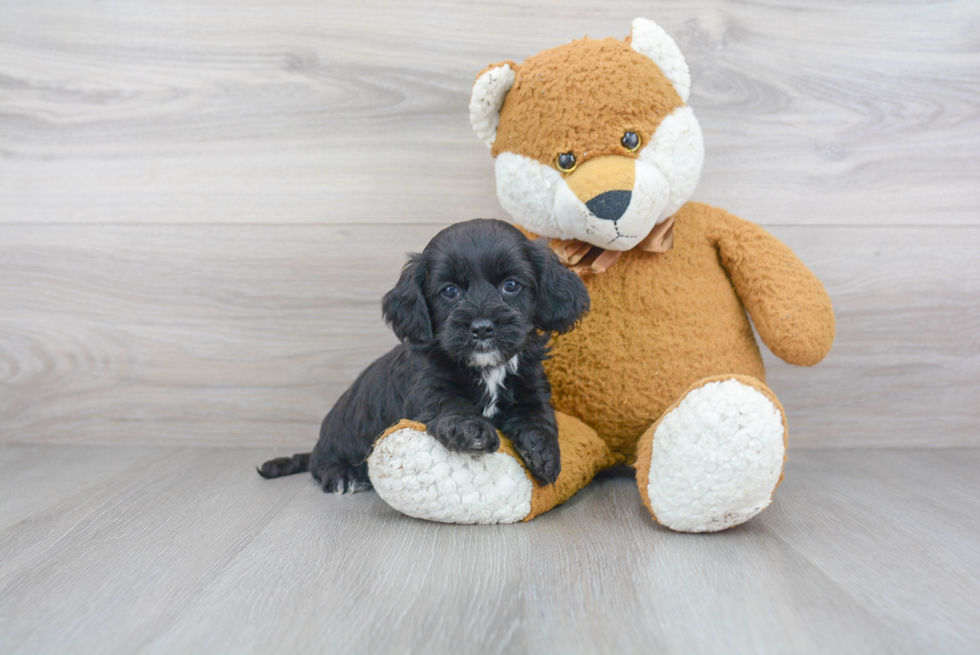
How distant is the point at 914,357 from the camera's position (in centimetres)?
178

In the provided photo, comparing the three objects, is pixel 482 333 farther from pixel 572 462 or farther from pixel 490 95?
pixel 490 95

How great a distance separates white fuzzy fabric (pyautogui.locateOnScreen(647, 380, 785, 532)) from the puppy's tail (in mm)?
886

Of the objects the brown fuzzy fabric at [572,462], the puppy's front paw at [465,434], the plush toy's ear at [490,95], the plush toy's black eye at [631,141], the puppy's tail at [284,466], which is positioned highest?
the plush toy's ear at [490,95]

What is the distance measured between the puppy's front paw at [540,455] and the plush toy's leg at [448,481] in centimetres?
2

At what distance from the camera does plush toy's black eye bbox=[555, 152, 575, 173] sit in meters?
1.29

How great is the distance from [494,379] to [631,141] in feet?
1.65

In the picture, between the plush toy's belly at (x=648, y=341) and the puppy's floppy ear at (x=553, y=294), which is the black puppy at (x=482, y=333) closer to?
the puppy's floppy ear at (x=553, y=294)

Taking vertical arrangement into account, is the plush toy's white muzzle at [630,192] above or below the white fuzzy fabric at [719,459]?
above

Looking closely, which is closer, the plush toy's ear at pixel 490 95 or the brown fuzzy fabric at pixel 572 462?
the brown fuzzy fabric at pixel 572 462

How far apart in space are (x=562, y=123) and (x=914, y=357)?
116 centimetres

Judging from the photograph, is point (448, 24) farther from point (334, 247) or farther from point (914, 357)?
point (914, 357)

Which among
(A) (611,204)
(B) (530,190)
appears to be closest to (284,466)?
(B) (530,190)

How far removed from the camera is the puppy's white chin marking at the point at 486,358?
112cm

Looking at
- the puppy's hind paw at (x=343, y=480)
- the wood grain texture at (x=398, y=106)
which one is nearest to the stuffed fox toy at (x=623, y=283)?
the puppy's hind paw at (x=343, y=480)
